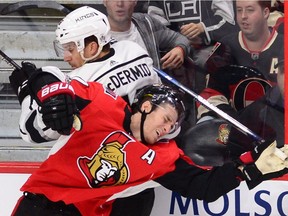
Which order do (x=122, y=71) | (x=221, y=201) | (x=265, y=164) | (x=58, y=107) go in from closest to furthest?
(x=58, y=107) → (x=265, y=164) → (x=122, y=71) → (x=221, y=201)

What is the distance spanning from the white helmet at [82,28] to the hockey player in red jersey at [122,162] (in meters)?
0.16

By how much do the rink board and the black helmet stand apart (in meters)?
0.47

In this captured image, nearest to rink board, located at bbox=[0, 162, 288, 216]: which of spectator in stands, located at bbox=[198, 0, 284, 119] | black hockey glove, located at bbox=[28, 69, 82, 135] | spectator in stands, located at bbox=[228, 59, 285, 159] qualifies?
spectator in stands, located at bbox=[228, 59, 285, 159]

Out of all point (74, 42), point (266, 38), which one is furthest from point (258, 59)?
point (74, 42)

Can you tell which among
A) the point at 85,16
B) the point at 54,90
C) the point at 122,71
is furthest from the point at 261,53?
the point at 54,90

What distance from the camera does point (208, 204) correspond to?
2.74 metres

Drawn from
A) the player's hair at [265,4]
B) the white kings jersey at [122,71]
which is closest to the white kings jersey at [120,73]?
the white kings jersey at [122,71]

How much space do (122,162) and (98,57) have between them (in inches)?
14.5

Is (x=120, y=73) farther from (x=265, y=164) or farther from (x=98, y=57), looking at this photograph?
(x=265, y=164)

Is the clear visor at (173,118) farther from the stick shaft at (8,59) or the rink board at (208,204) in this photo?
→ the stick shaft at (8,59)

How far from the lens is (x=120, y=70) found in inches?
99.0

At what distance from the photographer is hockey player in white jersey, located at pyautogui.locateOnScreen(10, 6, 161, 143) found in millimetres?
2402

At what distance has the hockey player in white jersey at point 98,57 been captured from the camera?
7.88 ft

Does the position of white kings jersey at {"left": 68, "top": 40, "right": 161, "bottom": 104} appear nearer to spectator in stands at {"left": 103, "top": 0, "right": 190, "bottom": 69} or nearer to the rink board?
spectator in stands at {"left": 103, "top": 0, "right": 190, "bottom": 69}
